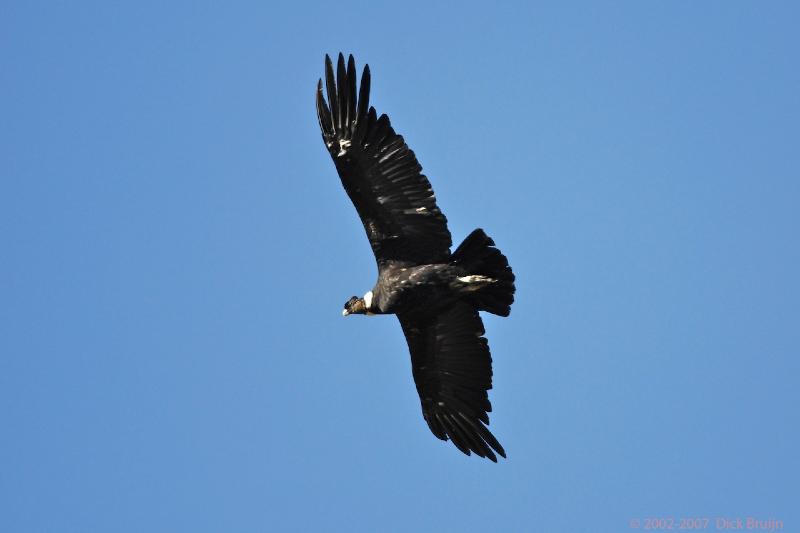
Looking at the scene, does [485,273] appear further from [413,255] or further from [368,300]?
[368,300]

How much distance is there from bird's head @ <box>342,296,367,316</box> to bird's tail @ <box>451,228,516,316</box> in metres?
1.50

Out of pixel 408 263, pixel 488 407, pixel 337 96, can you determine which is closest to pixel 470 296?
pixel 408 263

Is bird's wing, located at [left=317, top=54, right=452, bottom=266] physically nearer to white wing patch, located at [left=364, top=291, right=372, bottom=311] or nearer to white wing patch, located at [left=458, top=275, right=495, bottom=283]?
white wing patch, located at [left=458, top=275, right=495, bottom=283]

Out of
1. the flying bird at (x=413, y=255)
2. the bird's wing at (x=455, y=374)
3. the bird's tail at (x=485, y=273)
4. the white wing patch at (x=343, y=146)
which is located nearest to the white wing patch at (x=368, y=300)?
the flying bird at (x=413, y=255)

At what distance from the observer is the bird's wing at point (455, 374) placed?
15016 millimetres

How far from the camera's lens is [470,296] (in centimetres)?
1423

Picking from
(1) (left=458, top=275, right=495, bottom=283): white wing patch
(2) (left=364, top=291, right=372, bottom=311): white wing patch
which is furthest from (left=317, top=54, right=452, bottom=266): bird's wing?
(2) (left=364, top=291, right=372, bottom=311): white wing patch

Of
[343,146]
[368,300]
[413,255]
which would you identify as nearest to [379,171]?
[343,146]

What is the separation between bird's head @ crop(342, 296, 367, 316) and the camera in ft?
48.8

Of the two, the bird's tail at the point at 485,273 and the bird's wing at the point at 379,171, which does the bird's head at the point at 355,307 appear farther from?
the bird's tail at the point at 485,273

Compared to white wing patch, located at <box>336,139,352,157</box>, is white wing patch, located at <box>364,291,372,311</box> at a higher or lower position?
lower

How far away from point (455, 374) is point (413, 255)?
6.24 feet

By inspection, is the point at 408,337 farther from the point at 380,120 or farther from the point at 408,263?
the point at 380,120

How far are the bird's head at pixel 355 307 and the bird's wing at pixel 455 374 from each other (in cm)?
56
